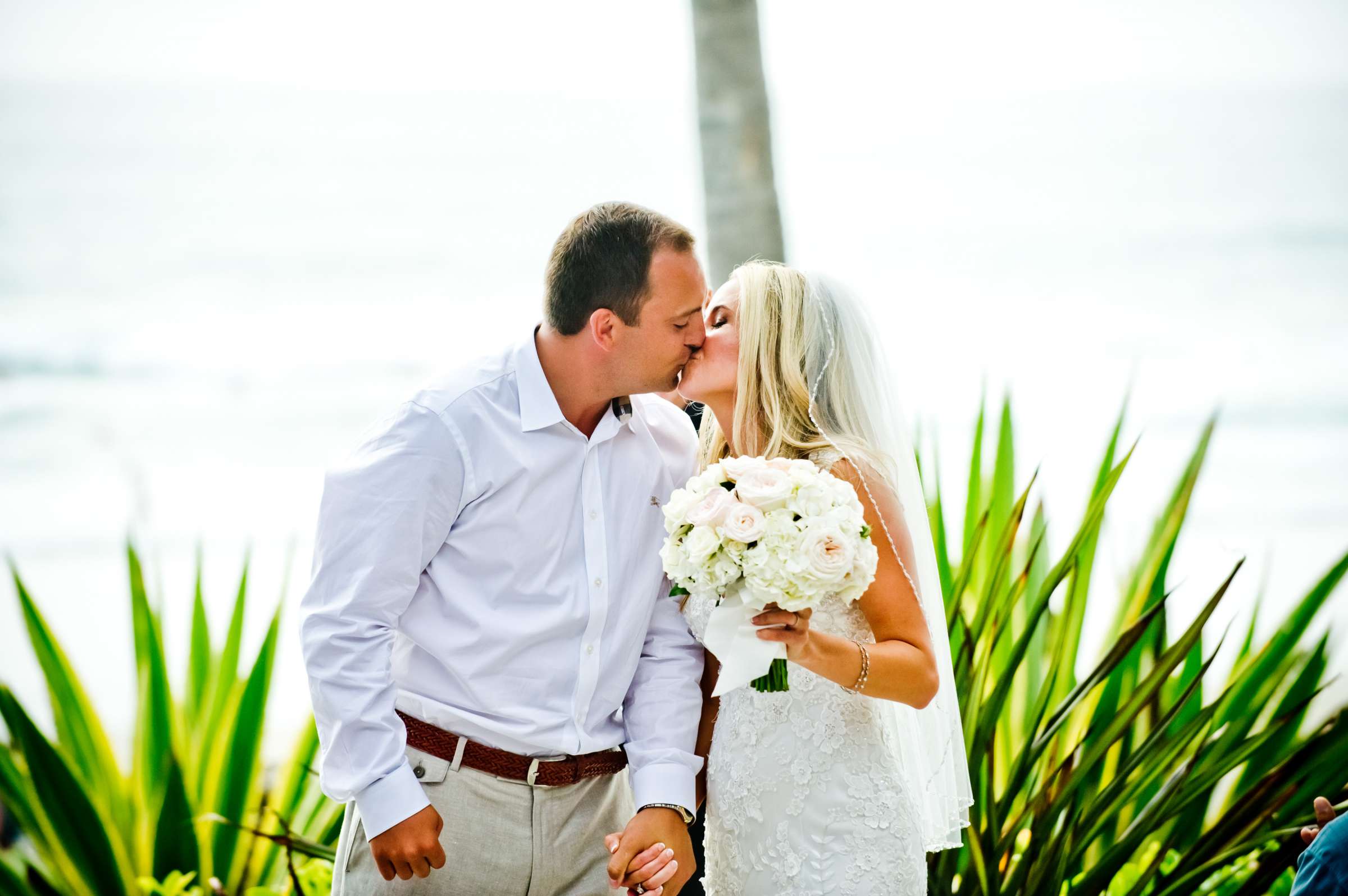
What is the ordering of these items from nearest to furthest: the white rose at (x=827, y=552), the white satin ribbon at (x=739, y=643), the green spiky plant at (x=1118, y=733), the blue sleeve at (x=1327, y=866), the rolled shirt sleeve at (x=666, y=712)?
the blue sleeve at (x=1327, y=866) < the white rose at (x=827, y=552) < the white satin ribbon at (x=739, y=643) < the rolled shirt sleeve at (x=666, y=712) < the green spiky plant at (x=1118, y=733)

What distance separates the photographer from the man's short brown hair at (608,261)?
2.43 meters

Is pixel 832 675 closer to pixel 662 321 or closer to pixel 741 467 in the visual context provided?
pixel 741 467

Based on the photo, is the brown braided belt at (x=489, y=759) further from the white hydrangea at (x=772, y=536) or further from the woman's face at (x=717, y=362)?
the woman's face at (x=717, y=362)

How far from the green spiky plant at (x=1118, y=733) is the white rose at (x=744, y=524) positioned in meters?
1.18

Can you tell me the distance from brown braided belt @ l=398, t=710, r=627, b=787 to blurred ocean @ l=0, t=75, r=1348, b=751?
9.72m

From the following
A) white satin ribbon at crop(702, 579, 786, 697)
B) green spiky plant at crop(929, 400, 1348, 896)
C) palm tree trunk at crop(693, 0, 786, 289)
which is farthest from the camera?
palm tree trunk at crop(693, 0, 786, 289)

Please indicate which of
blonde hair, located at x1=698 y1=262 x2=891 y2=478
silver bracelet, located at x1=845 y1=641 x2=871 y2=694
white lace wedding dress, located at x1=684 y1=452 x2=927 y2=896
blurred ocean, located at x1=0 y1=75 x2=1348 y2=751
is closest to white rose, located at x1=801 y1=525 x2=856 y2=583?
silver bracelet, located at x1=845 y1=641 x2=871 y2=694

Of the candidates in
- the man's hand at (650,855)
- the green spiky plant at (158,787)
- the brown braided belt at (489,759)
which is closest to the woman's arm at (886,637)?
the man's hand at (650,855)

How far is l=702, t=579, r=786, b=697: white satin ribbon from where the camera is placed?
205 centimetres

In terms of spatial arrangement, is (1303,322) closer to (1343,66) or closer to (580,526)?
(1343,66)

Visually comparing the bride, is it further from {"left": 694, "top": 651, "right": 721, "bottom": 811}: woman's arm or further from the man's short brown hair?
the man's short brown hair

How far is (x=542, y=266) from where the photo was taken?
15734mm

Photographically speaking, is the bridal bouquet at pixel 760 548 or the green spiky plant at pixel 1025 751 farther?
the green spiky plant at pixel 1025 751

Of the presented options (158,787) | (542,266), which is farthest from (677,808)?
(542,266)
